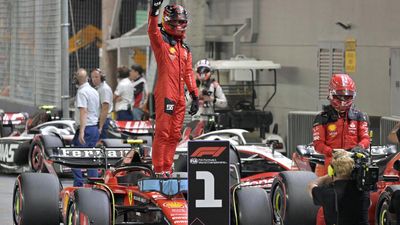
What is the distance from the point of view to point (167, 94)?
12.4m

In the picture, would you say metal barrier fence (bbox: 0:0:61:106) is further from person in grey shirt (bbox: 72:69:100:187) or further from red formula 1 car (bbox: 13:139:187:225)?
red formula 1 car (bbox: 13:139:187:225)

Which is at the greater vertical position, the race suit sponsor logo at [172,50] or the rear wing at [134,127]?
the race suit sponsor logo at [172,50]

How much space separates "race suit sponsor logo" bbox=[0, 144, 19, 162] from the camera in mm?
20391

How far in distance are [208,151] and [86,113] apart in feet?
23.6

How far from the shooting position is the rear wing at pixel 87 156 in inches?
538

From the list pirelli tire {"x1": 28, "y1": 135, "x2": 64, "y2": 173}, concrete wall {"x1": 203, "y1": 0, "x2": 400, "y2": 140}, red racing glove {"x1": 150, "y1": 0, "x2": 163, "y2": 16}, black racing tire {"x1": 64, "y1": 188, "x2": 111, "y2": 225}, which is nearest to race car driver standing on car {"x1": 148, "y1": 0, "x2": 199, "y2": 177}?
red racing glove {"x1": 150, "y1": 0, "x2": 163, "y2": 16}

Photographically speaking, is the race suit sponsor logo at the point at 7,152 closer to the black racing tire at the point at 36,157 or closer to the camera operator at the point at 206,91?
the camera operator at the point at 206,91

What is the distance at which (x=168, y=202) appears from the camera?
1155 centimetres

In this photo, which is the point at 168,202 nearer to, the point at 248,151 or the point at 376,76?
the point at 248,151

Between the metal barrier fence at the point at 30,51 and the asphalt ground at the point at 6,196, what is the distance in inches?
242

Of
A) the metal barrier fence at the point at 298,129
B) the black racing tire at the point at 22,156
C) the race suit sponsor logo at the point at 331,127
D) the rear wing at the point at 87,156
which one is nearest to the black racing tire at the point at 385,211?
the race suit sponsor logo at the point at 331,127

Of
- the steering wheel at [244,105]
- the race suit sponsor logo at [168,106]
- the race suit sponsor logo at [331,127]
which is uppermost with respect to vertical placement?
the race suit sponsor logo at [168,106]

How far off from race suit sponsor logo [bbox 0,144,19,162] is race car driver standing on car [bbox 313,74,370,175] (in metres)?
8.17

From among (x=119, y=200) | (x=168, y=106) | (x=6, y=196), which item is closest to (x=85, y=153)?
(x=119, y=200)
